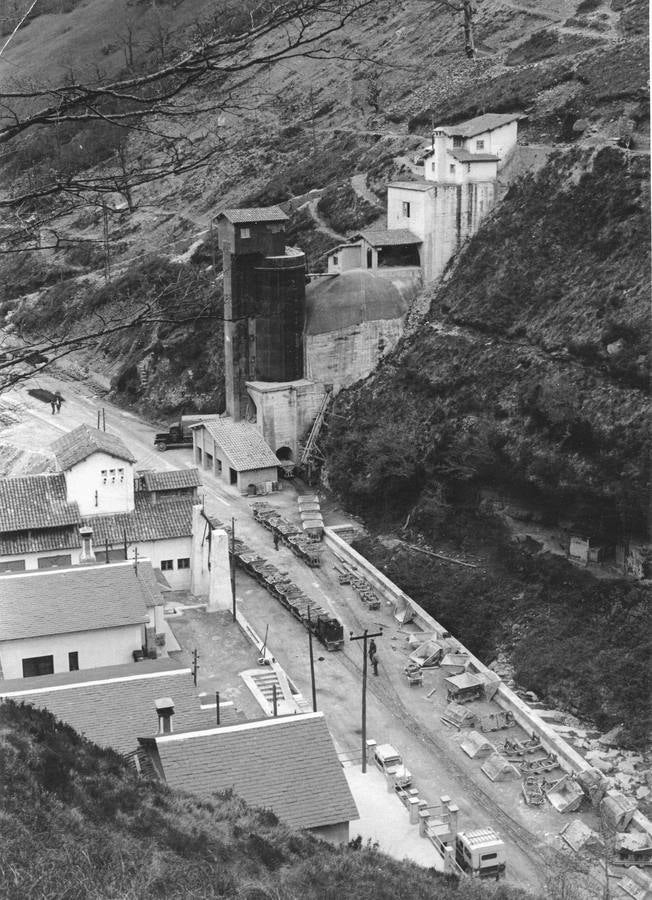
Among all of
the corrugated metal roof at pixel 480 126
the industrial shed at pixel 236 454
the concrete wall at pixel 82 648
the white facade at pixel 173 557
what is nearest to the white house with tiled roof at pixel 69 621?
the concrete wall at pixel 82 648

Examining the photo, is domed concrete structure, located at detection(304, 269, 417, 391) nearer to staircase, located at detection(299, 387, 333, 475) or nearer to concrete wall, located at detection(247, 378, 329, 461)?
concrete wall, located at detection(247, 378, 329, 461)

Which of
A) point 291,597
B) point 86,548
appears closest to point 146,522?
point 86,548

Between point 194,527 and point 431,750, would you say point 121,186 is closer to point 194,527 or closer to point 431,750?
point 431,750

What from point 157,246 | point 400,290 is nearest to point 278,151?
point 157,246

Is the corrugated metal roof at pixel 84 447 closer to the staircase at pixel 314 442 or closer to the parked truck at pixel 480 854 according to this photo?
the staircase at pixel 314 442

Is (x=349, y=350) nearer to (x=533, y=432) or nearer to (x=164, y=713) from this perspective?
(x=533, y=432)

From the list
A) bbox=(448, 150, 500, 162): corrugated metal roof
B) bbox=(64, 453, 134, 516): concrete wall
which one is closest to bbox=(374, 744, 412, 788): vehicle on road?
bbox=(64, 453, 134, 516): concrete wall
